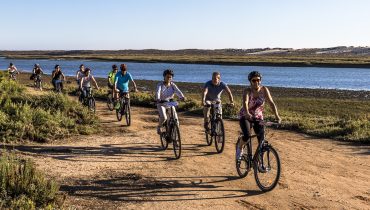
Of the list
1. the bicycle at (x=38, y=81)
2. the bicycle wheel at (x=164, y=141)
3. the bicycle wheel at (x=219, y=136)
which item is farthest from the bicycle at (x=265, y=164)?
the bicycle at (x=38, y=81)

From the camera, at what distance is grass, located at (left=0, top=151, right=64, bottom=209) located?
6.75 m

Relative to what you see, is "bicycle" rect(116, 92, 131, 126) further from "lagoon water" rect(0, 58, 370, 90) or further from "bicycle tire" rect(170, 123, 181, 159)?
"lagoon water" rect(0, 58, 370, 90)

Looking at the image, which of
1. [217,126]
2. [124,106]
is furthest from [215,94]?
[124,106]

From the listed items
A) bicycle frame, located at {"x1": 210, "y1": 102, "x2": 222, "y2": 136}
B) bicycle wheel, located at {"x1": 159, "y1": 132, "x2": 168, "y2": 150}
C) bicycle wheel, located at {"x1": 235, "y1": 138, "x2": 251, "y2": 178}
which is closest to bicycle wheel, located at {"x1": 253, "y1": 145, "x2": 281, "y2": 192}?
bicycle wheel, located at {"x1": 235, "y1": 138, "x2": 251, "y2": 178}

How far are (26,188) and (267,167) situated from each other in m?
4.00

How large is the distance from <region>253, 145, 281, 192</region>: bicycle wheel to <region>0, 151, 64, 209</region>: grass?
11.0 ft

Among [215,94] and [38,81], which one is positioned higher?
[215,94]

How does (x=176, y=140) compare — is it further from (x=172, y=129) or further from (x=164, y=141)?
(x=164, y=141)

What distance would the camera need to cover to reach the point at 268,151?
806 centimetres

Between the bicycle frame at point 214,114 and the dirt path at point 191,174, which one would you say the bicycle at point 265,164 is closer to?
the dirt path at point 191,174

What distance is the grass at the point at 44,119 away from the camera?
12.2 m

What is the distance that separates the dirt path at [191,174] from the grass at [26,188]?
449 millimetres

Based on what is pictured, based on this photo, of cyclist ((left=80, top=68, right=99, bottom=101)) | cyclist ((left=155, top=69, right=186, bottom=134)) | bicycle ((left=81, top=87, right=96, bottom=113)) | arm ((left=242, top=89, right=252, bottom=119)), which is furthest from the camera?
cyclist ((left=80, top=68, right=99, bottom=101))

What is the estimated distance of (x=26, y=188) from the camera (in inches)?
276
